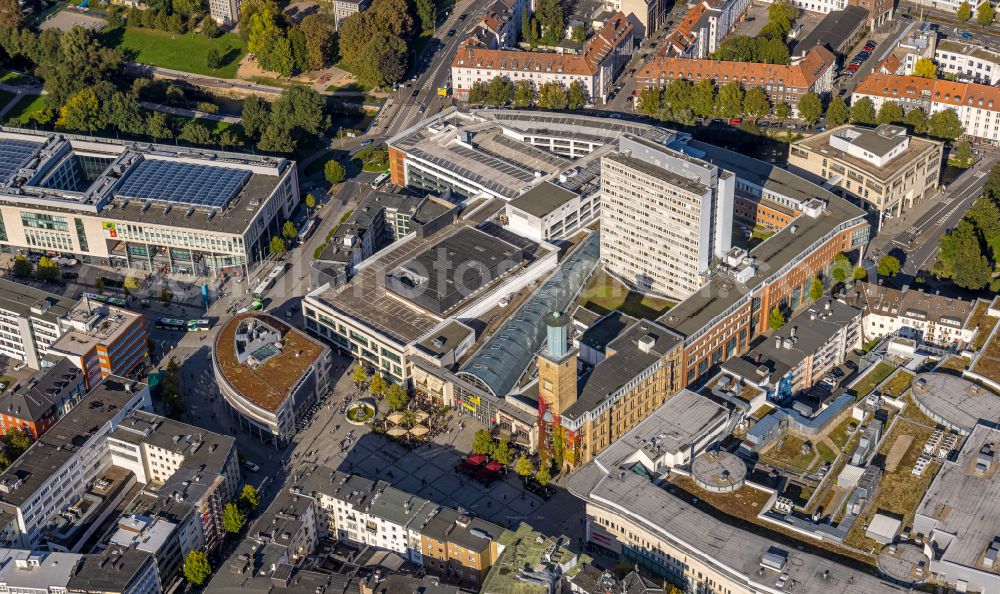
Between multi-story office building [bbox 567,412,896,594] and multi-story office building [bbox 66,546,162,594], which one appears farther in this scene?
multi-story office building [bbox 66,546,162,594]

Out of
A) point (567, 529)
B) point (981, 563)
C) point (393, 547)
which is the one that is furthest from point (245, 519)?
point (981, 563)

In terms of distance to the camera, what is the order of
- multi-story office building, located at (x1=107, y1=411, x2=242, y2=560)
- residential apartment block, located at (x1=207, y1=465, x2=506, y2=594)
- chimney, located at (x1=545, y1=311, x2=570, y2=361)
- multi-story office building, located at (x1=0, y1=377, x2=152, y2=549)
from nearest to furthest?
residential apartment block, located at (x1=207, y1=465, x2=506, y2=594)
multi-story office building, located at (x1=0, y1=377, x2=152, y2=549)
multi-story office building, located at (x1=107, y1=411, x2=242, y2=560)
chimney, located at (x1=545, y1=311, x2=570, y2=361)

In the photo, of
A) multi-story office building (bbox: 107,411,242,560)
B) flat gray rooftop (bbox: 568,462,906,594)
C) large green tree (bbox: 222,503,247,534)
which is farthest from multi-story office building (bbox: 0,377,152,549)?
flat gray rooftop (bbox: 568,462,906,594)

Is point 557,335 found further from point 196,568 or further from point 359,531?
point 196,568

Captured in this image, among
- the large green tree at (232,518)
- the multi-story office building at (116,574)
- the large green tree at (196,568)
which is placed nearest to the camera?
the multi-story office building at (116,574)

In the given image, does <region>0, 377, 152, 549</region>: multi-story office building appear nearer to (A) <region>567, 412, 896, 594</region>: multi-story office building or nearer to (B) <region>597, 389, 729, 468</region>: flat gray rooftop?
(A) <region>567, 412, 896, 594</region>: multi-story office building

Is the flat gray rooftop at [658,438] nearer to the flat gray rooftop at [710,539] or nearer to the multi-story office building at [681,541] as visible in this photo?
the multi-story office building at [681,541]

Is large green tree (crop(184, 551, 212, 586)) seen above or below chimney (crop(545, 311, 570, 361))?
below

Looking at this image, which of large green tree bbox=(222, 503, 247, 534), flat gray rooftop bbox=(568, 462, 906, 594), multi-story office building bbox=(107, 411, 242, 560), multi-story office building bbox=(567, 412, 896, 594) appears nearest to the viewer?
flat gray rooftop bbox=(568, 462, 906, 594)

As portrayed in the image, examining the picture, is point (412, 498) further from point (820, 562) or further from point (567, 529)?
point (820, 562)

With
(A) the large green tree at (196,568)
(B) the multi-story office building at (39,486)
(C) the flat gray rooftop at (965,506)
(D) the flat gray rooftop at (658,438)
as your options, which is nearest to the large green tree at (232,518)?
(A) the large green tree at (196,568)

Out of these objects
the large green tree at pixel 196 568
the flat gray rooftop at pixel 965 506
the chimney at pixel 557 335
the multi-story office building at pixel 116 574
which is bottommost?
the large green tree at pixel 196 568
